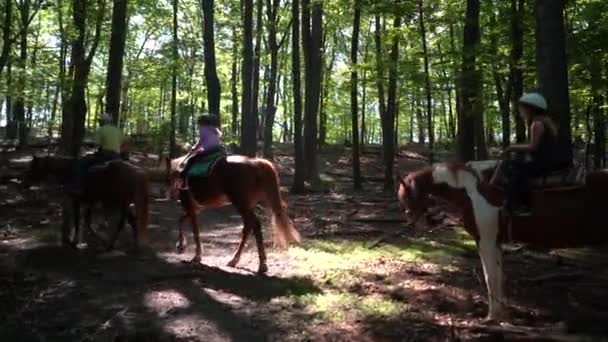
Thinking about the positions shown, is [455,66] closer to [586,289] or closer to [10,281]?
[586,289]

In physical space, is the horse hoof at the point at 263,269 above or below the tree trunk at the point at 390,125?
below

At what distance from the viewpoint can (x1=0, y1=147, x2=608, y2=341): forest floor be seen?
244 inches

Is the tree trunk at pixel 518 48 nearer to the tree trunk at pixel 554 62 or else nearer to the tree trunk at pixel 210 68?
the tree trunk at pixel 554 62

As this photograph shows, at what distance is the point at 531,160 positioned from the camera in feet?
21.2

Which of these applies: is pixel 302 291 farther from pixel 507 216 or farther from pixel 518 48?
pixel 518 48

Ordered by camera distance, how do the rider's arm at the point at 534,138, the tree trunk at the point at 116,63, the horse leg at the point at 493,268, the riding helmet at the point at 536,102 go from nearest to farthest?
1. the rider's arm at the point at 534,138
2. the riding helmet at the point at 536,102
3. the horse leg at the point at 493,268
4. the tree trunk at the point at 116,63

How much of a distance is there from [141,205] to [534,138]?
22.6ft

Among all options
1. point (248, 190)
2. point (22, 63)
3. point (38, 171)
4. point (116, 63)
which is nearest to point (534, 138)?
point (248, 190)

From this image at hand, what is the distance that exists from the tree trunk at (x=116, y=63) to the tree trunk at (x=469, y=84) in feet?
28.0

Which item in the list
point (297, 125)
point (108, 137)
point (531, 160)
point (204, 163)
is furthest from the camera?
point (297, 125)

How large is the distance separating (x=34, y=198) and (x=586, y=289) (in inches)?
561

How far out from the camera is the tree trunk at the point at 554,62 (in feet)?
27.8

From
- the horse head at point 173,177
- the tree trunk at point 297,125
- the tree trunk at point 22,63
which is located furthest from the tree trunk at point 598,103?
the tree trunk at point 22,63

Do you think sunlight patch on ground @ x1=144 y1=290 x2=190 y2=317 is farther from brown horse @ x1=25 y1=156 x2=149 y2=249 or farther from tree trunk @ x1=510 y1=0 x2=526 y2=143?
tree trunk @ x1=510 y1=0 x2=526 y2=143
